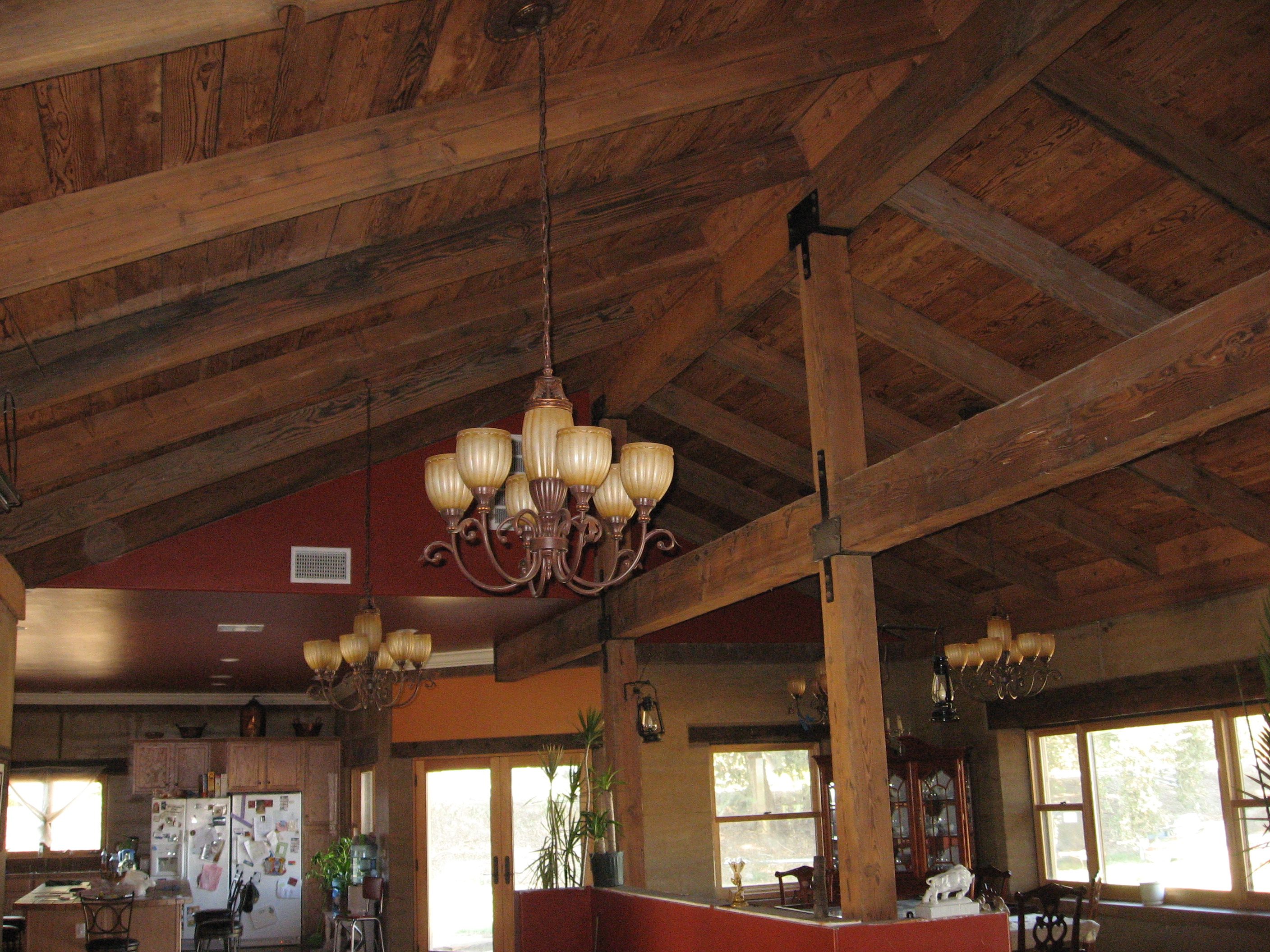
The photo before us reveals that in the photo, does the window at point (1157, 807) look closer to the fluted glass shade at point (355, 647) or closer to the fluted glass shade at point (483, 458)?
the fluted glass shade at point (355, 647)

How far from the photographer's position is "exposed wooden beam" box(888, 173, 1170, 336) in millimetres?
5555

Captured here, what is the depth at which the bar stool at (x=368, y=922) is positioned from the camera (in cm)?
1068

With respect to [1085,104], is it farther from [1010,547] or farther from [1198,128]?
[1010,547]

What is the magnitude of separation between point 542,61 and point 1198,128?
2855 millimetres

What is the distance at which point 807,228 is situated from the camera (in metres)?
5.62

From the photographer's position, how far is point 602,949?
303 inches

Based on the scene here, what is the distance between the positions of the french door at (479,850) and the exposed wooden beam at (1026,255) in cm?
710

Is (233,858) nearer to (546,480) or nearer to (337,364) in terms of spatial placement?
(337,364)

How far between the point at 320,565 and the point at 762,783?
538 cm

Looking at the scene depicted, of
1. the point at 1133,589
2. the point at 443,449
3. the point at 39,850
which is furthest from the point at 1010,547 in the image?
the point at 39,850

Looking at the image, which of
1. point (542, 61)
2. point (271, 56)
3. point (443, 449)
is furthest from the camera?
point (443, 449)

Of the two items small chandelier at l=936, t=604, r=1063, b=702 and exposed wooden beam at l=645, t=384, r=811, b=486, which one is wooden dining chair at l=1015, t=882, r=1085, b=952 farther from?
exposed wooden beam at l=645, t=384, r=811, b=486

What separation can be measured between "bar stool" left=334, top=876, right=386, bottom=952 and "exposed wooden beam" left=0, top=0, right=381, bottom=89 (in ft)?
30.7

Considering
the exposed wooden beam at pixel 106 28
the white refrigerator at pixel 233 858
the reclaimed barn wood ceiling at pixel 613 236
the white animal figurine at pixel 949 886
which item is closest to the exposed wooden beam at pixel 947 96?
the reclaimed barn wood ceiling at pixel 613 236
